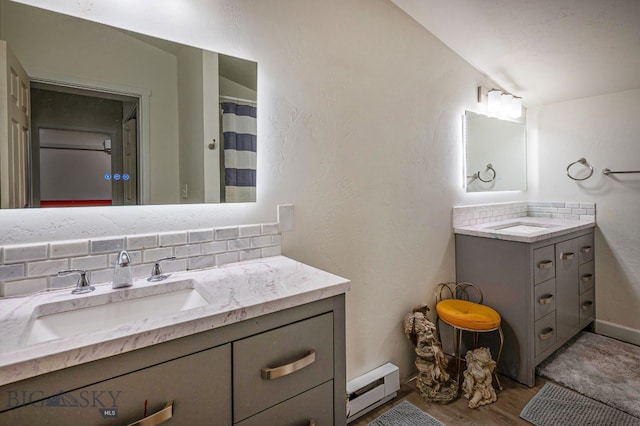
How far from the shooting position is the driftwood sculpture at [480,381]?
1862 millimetres

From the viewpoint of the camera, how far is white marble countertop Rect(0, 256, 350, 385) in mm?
658

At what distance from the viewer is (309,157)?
165cm

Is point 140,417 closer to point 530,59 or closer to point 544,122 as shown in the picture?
point 530,59

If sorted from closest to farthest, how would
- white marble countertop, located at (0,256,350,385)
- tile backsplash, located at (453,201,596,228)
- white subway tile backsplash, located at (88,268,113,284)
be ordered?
white marble countertop, located at (0,256,350,385) < white subway tile backsplash, located at (88,268,113,284) < tile backsplash, located at (453,201,596,228)

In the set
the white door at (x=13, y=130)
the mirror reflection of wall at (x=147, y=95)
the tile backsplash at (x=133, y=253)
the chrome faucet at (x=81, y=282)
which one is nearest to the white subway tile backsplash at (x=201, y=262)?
the tile backsplash at (x=133, y=253)

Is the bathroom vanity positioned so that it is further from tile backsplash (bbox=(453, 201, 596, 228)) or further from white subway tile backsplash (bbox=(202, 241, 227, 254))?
tile backsplash (bbox=(453, 201, 596, 228))

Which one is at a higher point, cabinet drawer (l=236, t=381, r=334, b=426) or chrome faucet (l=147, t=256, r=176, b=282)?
chrome faucet (l=147, t=256, r=176, b=282)

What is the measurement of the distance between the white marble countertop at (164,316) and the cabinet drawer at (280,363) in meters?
0.08

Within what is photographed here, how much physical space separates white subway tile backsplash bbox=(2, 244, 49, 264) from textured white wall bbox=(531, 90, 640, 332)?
3.50 m

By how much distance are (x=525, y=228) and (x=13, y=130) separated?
10.0 feet

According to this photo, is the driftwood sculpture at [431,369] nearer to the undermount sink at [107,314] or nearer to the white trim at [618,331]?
the undermount sink at [107,314]

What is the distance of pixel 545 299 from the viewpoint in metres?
2.10

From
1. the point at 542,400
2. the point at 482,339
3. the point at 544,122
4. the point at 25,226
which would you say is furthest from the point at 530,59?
the point at 25,226

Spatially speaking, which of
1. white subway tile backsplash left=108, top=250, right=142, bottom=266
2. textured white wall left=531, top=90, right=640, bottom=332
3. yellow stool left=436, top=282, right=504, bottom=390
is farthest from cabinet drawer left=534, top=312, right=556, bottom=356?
white subway tile backsplash left=108, top=250, right=142, bottom=266
